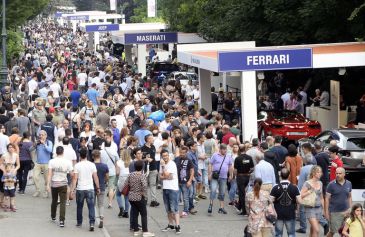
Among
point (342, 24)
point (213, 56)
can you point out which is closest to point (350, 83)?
point (342, 24)

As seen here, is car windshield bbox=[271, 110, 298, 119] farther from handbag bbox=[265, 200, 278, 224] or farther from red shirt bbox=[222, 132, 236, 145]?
handbag bbox=[265, 200, 278, 224]

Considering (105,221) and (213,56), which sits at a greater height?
(213,56)

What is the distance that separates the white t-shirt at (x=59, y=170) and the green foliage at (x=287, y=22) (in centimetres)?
1457

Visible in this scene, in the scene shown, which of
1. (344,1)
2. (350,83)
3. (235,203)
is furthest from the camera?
(350,83)

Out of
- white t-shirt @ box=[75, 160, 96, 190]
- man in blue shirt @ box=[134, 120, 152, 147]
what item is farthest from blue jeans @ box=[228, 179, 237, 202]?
white t-shirt @ box=[75, 160, 96, 190]

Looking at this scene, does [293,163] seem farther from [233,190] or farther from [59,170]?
[59,170]

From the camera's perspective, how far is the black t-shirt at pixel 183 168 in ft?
62.7

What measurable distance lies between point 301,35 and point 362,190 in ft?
54.2

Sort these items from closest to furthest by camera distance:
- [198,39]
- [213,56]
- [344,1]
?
[213,56]
[344,1]
[198,39]

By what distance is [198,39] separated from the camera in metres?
48.0

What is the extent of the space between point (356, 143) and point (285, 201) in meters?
6.36

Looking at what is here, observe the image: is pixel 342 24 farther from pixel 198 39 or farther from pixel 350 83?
pixel 198 39

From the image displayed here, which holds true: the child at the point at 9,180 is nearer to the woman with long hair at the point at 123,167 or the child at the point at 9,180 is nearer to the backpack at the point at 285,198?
the woman with long hair at the point at 123,167

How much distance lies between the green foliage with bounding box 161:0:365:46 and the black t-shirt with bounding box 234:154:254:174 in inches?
478
